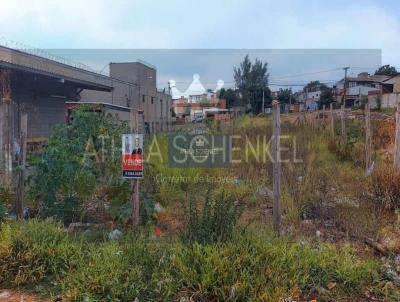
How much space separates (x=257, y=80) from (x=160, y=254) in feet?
189

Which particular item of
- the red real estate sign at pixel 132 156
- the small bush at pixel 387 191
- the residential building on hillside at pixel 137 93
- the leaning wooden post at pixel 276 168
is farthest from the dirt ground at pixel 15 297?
the residential building on hillside at pixel 137 93

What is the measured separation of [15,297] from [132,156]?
5.67 feet

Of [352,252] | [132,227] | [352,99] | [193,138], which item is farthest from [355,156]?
[352,99]

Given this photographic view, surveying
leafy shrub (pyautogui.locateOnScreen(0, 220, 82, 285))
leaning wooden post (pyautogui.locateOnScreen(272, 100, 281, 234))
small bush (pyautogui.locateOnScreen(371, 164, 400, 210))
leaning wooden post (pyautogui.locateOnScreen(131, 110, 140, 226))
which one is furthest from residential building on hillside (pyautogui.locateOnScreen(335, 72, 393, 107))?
leafy shrub (pyautogui.locateOnScreen(0, 220, 82, 285))

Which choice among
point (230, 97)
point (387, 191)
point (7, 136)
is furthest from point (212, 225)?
point (230, 97)

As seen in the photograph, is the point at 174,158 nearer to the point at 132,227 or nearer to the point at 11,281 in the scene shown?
the point at 132,227

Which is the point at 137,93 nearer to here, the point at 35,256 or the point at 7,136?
the point at 7,136

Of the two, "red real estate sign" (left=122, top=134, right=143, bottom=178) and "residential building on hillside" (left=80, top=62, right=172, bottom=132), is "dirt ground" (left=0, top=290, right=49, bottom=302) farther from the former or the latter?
"residential building on hillside" (left=80, top=62, right=172, bottom=132)

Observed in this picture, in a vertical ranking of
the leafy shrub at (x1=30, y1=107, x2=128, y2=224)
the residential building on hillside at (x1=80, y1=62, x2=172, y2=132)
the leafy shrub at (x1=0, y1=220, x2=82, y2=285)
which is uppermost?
the residential building on hillside at (x1=80, y1=62, x2=172, y2=132)

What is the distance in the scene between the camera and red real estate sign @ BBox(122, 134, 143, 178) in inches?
159

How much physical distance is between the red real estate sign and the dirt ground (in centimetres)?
151

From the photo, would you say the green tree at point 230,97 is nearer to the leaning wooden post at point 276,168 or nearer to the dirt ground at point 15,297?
the leaning wooden post at point 276,168

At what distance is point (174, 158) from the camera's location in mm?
7594

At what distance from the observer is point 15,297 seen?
2.94 m
